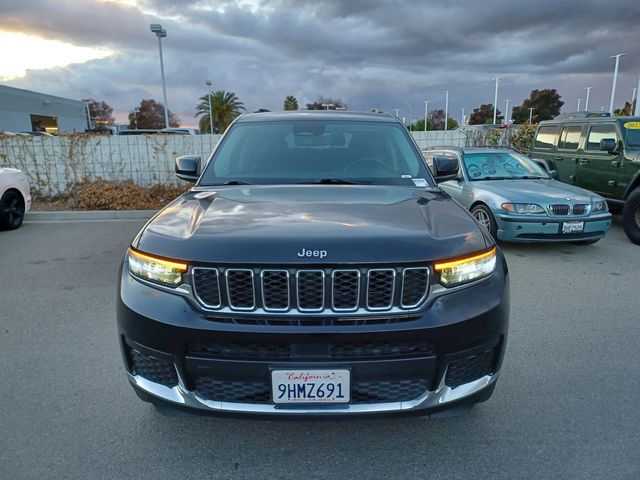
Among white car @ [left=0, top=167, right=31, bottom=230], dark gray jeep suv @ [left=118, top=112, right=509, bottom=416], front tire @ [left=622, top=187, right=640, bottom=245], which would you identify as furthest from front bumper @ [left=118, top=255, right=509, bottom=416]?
white car @ [left=0, top=167, right=31, bottom=230]

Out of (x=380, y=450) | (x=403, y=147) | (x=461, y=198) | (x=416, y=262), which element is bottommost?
(x=380, y=450)

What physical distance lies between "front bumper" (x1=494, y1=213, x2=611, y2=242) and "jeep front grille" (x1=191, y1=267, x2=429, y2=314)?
483 cm

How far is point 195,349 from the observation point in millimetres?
1964

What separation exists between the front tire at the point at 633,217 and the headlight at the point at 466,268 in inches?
250

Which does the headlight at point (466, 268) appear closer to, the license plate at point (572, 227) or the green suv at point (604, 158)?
the license plate at point (572, 227)

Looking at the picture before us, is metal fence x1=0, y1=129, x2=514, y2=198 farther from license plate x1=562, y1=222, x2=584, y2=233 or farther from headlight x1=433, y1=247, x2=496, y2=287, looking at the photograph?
headlight x1=433, y1=247, x2=496, y2=287

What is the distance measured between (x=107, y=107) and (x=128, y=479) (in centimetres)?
9219

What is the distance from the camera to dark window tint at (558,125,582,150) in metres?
8.87

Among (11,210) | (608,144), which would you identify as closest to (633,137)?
(608,144)

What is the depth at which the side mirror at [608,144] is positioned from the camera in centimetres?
783

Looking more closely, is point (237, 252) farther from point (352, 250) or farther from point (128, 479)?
point (128, 479)

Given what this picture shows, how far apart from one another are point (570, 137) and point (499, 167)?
2548mm

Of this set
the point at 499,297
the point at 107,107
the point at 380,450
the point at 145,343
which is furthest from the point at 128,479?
the point at 107,107

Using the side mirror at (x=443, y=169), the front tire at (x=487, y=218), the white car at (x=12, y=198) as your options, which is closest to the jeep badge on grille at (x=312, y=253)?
the side mirror at (x=443, y=169)
